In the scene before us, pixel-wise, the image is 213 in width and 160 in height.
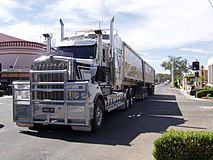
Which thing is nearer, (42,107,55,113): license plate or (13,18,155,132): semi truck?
(13,18,155,132): semi truck

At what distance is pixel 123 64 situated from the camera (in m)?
14.0

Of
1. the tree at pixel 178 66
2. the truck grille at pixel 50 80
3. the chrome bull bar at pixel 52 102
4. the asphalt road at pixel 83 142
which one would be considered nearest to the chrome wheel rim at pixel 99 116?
the asphalt road at pixel 83 142

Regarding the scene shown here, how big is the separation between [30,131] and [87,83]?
2655 millimetres

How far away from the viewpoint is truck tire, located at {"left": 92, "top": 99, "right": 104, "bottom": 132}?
26.1 ft

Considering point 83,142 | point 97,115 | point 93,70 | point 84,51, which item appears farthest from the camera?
point 84,51

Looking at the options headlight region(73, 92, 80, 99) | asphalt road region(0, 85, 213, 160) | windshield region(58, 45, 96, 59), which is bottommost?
asphalt road region(0, 85, 213, 160)

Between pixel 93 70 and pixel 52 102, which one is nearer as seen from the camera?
pixel 52 102

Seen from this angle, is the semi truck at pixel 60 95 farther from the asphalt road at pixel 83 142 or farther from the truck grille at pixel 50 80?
the asphalt road at pixel 83 142

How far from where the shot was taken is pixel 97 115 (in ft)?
27.1

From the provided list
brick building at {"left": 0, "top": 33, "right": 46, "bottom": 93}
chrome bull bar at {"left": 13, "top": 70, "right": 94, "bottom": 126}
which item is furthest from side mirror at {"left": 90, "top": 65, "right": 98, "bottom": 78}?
brick building at {"left": 0, "top": 33, "right": 46, "bottom": 93}

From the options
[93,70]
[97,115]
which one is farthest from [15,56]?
[97,115]

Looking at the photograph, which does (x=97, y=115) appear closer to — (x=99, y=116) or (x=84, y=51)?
(x=99, y=116)

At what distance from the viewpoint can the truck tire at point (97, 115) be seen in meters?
7.96

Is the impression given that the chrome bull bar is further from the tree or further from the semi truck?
the tree
